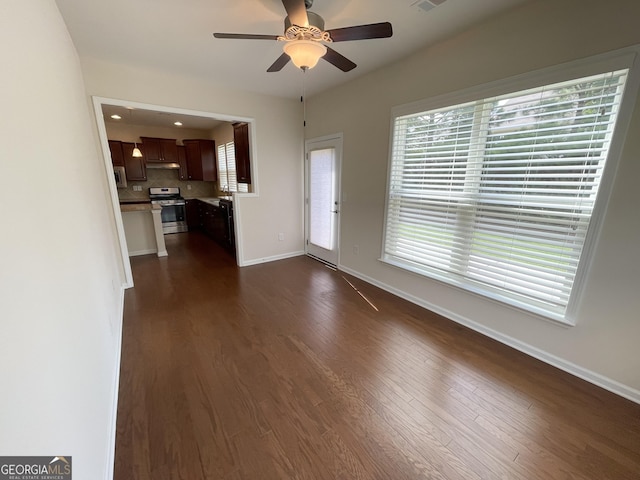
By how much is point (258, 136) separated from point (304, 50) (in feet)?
7.92

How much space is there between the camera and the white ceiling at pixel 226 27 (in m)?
1.96

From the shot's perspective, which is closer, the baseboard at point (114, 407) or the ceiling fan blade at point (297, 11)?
the baseboard at point (114, 407)

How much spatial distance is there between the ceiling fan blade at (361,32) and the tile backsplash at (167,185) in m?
6.33

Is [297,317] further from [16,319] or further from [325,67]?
[325,67]

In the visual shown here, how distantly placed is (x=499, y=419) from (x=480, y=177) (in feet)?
6.11

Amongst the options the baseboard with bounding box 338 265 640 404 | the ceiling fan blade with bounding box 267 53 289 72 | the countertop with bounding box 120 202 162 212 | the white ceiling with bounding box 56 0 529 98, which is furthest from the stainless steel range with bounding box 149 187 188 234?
the baseboard with bounding box 338 265 640 404

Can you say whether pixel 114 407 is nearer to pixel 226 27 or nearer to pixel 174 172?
pixel 226 27

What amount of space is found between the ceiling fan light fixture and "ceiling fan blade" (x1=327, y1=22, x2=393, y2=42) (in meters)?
0.12

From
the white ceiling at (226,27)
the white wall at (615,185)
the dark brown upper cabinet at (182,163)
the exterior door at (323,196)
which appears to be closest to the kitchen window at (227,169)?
the dark brown upper cabinet at (182,163)

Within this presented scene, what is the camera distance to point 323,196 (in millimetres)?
4246

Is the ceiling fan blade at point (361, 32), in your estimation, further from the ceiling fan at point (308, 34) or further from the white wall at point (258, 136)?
the white wall at point (258, 136)

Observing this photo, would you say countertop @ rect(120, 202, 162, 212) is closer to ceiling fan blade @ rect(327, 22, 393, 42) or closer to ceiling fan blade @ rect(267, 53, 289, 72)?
ceiling fan blade @ rect(267, 53, 289, 72)

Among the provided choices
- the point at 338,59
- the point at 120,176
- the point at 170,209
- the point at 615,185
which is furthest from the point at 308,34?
the point at 120,176

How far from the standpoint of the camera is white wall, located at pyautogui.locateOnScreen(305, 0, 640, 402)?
1675 mm
